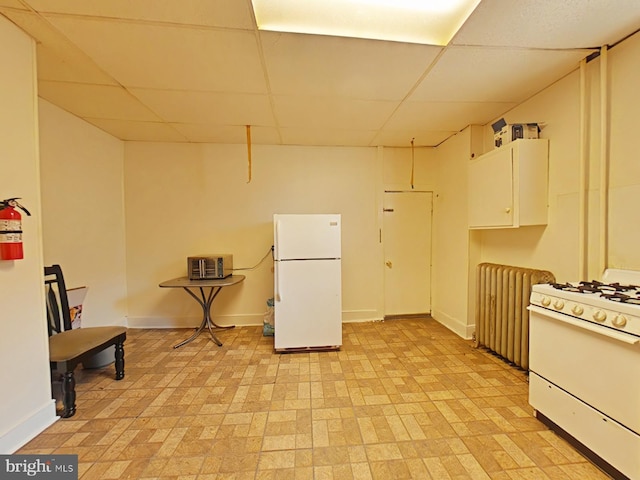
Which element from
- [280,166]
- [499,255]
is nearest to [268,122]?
[280,166]

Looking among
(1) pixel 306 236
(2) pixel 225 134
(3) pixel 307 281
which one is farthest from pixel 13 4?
(3) pixel 307 281

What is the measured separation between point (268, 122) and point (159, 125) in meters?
1.29

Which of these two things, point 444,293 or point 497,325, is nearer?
point 497,325

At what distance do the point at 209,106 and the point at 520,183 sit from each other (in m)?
2.97

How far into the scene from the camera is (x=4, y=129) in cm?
159

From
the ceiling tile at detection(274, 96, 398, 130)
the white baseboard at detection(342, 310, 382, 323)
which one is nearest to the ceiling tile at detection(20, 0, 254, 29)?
the ceiling tile at detection(274, 96, 398, 130)

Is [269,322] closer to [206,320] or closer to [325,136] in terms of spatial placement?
[206,320]

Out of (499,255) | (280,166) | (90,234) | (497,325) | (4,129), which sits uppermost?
(280,166)

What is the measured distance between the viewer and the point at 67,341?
85.7 inches

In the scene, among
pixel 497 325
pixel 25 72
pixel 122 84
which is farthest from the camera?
pixel 497 325

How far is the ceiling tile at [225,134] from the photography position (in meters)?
3.14

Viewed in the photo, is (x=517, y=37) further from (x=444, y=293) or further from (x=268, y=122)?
(x=444, y=293)

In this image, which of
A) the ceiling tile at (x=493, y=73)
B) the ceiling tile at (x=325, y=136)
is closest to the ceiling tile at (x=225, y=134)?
the ceiling tile at (x=325, y=136)

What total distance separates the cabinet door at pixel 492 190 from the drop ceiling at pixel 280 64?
0.55 m
